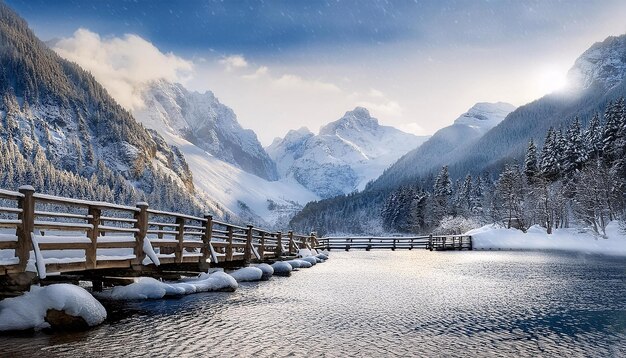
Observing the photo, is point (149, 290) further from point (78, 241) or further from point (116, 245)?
point (78, 241)

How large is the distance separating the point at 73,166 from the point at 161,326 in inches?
7883

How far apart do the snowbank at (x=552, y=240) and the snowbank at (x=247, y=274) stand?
41.7 m

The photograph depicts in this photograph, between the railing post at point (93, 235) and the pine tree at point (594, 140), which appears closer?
the railing post at point (93, 235)

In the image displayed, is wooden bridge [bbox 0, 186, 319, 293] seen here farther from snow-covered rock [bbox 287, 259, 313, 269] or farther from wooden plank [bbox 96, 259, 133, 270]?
snow-covered rock [bbox 287, 259, 313, 269]

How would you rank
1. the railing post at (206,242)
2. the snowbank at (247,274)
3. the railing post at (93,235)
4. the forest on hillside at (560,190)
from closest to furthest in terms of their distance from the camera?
the railing post at (93,235)
the railing post at (206,242)
the snowbank at (247,274)
the forest on hillside at (560,190)

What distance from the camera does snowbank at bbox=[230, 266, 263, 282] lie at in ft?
68.3

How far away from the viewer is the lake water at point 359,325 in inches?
342

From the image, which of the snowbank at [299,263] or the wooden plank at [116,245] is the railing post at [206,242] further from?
the snowbank at [299,263]

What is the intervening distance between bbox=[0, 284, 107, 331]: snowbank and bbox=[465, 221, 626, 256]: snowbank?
51613mm

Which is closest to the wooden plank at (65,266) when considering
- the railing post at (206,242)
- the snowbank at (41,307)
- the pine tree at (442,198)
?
the snowbank at (41,307)

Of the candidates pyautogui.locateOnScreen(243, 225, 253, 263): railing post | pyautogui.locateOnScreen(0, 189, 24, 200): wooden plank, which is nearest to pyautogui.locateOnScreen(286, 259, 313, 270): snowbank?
pyautogui.locateOnScreen(243, 225, 253, 263): railing post

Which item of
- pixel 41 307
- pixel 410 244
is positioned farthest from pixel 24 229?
pixel 410 244

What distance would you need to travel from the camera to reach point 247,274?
68.9 feet

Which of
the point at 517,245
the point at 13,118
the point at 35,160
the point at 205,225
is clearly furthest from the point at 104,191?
the point at 205,225
